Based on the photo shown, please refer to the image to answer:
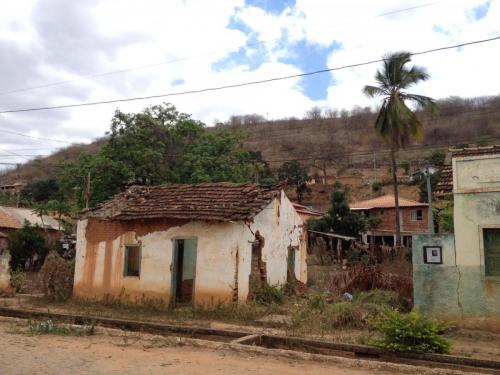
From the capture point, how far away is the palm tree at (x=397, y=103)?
28.4 metres

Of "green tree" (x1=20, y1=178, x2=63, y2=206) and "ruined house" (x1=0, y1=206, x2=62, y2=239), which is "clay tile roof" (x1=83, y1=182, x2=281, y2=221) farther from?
"green tree" (x1=20, y1=178, x2=63, y2=206)

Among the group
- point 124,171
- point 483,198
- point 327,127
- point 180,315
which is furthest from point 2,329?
point 327,127

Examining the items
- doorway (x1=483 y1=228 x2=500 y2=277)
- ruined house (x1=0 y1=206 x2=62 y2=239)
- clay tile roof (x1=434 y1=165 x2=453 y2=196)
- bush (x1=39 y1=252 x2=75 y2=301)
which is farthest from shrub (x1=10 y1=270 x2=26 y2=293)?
doorway (x1=483 y1=228 x2=500 y2=277)

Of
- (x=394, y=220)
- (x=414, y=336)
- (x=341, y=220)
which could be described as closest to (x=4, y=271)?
(x=414, y=336)

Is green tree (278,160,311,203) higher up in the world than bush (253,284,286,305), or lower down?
higher up

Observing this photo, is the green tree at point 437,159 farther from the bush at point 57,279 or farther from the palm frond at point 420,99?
the bush at point 57,279

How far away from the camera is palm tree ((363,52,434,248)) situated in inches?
1119

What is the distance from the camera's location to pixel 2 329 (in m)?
10.9

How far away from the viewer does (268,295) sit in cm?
1443

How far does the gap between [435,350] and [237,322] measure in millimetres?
5739

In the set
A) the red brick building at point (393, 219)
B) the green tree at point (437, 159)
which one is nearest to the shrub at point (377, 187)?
the green tree at point (437, 159)

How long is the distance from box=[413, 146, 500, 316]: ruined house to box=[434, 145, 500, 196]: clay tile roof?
2 cm

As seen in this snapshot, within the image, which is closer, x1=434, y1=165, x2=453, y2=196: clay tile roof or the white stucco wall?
the white stucco wall

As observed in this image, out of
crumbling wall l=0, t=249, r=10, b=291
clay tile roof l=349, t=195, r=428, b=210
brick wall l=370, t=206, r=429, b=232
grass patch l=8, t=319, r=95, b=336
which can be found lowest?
grass patch l=8, t=319, r=95, b=336
